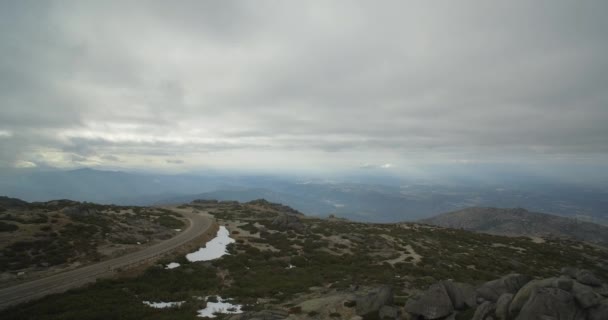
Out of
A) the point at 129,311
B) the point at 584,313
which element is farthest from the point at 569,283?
the point at 129,311

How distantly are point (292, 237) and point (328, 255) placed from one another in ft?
40.9

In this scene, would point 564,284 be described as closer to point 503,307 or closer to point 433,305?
point 503,307

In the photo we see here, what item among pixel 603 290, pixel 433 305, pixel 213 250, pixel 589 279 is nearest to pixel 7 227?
pixel 213 250

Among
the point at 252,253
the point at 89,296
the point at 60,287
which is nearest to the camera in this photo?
the point at 89,296

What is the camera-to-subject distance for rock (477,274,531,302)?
1852 centimetres

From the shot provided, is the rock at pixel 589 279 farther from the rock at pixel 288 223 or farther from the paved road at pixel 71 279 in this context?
the rock at pixel 288 223

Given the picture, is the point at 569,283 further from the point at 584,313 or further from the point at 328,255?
the point at 328,255

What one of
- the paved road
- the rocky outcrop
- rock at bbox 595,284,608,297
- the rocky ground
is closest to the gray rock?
the rocky outcrop

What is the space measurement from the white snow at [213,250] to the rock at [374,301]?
82.3 ft

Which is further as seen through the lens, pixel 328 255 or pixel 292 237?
pixel 292 237

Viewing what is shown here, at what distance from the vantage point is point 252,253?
41375 millimetres

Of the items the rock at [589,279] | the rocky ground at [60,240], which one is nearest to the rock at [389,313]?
the rock at [589,279]

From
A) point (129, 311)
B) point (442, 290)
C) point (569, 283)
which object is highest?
point (569, 283)

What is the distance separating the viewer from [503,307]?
15273 mm
